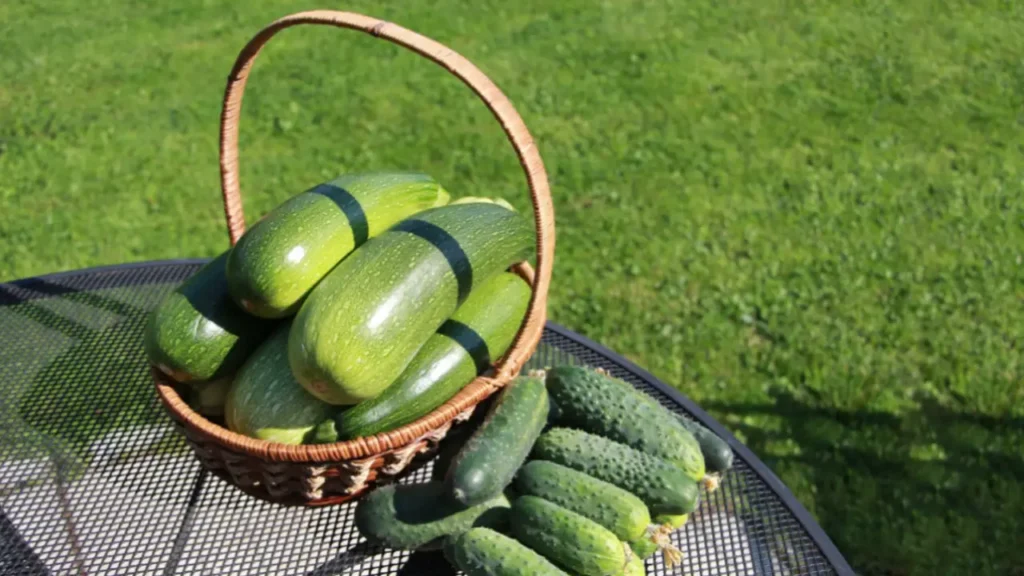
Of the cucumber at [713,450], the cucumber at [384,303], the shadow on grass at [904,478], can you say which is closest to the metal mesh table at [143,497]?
the cucumber at [713,450]

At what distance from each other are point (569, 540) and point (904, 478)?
1820mm

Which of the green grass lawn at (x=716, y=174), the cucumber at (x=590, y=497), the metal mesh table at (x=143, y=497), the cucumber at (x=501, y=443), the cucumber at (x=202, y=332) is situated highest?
the cucumber at (x=202, y=332)

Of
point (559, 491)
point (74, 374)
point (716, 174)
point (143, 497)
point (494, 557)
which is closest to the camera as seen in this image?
point (494, 557)

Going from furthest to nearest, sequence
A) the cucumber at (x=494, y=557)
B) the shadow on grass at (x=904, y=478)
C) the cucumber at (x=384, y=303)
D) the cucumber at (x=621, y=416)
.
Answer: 1. the shadow on grass at (x=904, y=478)
2. the cucumber at (x=621, y=416)
3. the cucumber at (x=384, y=303)
4. the cucumber at (x=494, y=557)

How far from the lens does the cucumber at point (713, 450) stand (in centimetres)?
163

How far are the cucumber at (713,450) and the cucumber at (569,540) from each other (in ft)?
0.98

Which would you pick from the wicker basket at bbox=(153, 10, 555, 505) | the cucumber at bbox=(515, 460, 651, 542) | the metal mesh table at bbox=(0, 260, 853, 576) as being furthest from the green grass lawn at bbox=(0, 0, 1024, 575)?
the wicker basket at bbox=(153, 10, 555, 505)

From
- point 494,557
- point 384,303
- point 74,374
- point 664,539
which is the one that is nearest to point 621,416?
point 664,539

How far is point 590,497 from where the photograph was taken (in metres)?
1.47

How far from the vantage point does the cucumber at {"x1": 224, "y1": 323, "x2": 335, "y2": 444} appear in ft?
5.06

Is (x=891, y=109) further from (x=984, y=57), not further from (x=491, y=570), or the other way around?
(x=491, y=570)

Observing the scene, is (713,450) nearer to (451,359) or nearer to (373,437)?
(451,359)

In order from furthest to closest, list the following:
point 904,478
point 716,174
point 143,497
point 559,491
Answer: point 716,174 → point 904,478 → point 143,497 → point 559,491

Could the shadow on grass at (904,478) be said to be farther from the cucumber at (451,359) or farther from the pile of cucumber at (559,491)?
the cucumber at (451,359)
